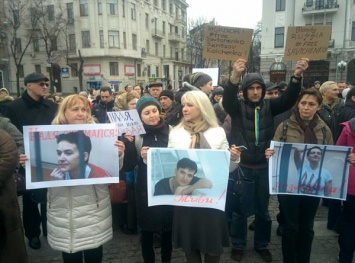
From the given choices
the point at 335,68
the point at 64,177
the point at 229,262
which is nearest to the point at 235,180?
the point at 229,262

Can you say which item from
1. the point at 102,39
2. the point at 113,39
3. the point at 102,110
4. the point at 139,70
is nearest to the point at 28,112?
the point at 102,110

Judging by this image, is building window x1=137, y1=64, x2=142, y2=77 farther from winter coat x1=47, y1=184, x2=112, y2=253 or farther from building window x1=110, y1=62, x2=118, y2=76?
winter coat x1=47, y1=184, x2=112, y2=253

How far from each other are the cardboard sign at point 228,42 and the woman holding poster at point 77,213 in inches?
79.5

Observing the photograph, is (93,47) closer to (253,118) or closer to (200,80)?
(200,80)

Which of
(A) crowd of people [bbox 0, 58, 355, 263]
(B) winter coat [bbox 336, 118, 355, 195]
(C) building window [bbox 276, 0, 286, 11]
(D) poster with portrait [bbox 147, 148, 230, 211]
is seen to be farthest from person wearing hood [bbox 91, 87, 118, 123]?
(C) building window [bbox 276, 0, 286, 11]

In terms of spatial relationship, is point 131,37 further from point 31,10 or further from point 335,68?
point 335,68

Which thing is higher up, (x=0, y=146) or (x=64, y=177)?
(x=0, y=146)

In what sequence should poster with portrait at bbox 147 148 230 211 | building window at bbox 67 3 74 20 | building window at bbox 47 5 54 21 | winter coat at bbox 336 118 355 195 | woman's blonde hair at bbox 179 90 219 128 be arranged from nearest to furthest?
poster with portrait at bbox 147 148 230 211 → woman's blonde hair at bbox 179 90 219 128 → winter coat at bbox 336 118 355 195 → building window at bbox 47 5 54 21 → building window at bbox 67 3 74 20

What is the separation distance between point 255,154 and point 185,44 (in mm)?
60216

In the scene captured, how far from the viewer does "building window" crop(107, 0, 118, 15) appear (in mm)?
40981

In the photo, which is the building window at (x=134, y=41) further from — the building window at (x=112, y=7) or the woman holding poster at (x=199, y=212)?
the woman holding poster at (x=199, y=212)

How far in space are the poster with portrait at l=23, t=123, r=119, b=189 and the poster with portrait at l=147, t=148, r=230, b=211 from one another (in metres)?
0.43

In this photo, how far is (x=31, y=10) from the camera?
35.2m

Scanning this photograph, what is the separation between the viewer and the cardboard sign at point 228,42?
12.4ft
